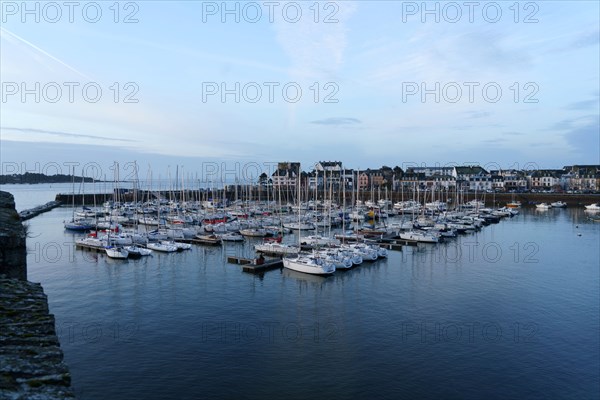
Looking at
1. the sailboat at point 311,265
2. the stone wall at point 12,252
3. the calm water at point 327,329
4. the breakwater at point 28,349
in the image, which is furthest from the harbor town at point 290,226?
the breakwater at point 28,349

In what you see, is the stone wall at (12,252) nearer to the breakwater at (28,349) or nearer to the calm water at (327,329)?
the breakwater at (28,349)

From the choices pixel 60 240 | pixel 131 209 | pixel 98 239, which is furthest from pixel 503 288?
pixel 131 209

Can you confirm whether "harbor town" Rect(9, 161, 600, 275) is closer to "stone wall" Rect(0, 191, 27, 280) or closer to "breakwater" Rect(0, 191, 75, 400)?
"stone wall" Rect(0, 191, 27, 280)

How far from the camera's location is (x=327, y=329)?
21812mm

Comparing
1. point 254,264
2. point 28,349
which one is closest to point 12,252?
point 28,349

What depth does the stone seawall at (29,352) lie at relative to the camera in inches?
156

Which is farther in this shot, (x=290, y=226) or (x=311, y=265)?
(x=290, y=226)

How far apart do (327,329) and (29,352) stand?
1817 cm

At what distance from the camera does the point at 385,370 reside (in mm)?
17328

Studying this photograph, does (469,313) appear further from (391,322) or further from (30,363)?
(30,363)

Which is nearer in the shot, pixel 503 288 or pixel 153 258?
pixel 503 288

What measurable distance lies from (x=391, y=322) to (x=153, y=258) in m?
23.2

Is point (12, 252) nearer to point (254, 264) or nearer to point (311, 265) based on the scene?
point (311, 265)

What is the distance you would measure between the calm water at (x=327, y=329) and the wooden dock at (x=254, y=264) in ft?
2.87
